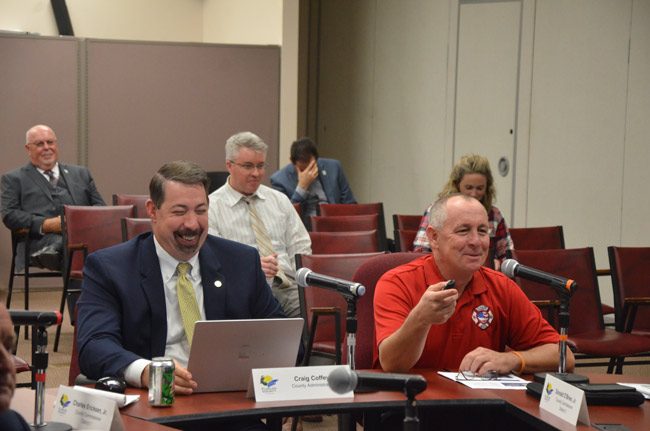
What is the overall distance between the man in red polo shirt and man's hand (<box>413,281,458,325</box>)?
16 cm

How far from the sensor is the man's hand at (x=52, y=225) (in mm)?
7551

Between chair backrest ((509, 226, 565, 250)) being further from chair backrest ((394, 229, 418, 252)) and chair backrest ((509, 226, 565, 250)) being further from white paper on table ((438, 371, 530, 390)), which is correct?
white paper on table ((438, 371, 530, 390))

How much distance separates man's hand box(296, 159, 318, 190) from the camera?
840 cm

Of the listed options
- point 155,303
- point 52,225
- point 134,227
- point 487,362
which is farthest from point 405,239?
point 155,303

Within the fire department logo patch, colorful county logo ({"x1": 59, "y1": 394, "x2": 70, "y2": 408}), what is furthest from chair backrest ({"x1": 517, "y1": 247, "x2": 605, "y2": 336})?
colorful county logo ({"x1": 59, "y1": 394, "x2": 70, "y2": 408})

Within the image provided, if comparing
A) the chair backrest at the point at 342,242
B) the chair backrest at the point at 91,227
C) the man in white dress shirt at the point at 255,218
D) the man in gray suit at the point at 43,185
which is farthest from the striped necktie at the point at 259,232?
the man in gray suit at the point at 43,185

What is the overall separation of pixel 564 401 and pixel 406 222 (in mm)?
4156

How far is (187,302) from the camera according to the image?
10.9 feet

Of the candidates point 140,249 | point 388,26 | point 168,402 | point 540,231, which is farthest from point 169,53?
point 168,402

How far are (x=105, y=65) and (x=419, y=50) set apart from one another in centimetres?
295

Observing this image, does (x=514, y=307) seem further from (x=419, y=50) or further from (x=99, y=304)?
(x=419, y=50)

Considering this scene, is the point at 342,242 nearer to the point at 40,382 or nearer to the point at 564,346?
the point at 564,346

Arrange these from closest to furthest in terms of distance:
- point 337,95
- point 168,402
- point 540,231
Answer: point 168,402
point 540,231
point 337,95

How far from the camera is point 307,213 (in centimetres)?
853
